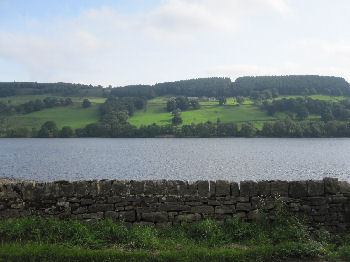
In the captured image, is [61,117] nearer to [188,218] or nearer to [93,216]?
[93,216]

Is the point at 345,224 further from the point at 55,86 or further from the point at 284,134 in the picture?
the point at 55,86

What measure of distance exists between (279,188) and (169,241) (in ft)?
11.3

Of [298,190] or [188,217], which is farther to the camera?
[298,190]

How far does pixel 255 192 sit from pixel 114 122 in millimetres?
103445

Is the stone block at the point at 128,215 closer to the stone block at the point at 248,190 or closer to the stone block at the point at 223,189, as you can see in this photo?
the stone block at the point at 223,189

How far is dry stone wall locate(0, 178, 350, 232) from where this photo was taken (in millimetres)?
8344

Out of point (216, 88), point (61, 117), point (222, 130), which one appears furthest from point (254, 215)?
point (216, 88)

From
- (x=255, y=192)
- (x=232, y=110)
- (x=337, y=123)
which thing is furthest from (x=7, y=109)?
(x=255, y=192)

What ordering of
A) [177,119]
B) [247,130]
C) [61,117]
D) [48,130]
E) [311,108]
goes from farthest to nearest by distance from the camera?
[61,117] → [311,108] → [177,119] → [48,130] → [247,130]

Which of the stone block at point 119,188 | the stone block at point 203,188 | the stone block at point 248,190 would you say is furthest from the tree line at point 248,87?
the stone block at point 119,188

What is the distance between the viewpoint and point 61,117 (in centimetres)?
11281

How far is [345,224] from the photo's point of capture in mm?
8289

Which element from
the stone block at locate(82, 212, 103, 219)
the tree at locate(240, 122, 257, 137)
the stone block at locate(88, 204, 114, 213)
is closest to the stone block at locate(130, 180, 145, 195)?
the stone block at locate(88, 204, 114, 213)

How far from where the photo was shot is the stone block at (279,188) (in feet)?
27.7
